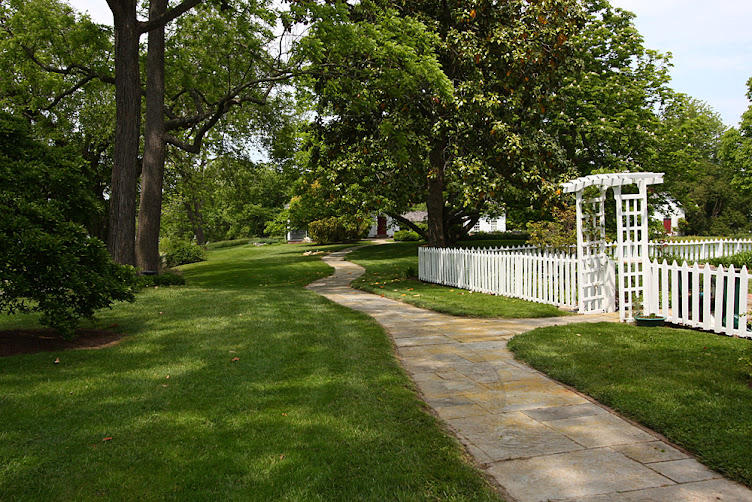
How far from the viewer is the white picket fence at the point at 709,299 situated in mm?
6883

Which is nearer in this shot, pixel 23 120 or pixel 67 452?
pixel 67 452

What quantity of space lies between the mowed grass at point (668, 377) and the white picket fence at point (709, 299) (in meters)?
0.27

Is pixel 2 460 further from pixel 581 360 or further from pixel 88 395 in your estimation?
pixel 581 360

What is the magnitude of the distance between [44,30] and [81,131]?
6599 mm

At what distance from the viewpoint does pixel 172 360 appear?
5.93 meters

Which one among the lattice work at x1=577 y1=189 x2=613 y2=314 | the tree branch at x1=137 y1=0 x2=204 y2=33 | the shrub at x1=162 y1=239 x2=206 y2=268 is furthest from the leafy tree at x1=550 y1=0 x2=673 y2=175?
the shrub at x1=162 y1=239 x2=206 y2=268

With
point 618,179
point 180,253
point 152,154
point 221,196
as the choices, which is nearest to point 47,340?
point 152,154

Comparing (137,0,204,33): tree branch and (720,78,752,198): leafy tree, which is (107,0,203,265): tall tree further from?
(720,78,752,198): leafy tree

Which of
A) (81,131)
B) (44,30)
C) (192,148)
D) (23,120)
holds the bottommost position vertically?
(23,120)

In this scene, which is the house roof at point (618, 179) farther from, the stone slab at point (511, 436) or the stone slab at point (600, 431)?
the stone slab at point (511, 436)

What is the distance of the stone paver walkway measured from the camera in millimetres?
3127

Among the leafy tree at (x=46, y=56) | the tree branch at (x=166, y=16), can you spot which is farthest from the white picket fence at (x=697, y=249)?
the leafy tree at (x=46, y=56)

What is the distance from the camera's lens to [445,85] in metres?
13.0

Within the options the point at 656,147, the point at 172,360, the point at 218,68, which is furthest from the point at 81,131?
the point at 656,147
